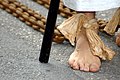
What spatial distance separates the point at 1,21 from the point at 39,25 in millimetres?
215

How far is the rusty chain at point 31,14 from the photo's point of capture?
166cm

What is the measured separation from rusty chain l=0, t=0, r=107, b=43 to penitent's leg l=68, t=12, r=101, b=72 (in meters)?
0.16

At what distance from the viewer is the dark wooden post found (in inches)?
50.9

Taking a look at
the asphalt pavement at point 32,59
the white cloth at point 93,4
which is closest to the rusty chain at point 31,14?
the asphalt pavement at point 32,59

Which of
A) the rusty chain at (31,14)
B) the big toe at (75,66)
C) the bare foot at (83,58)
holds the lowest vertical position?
the big toe at (75,66)

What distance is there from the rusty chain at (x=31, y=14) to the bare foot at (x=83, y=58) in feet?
0.54

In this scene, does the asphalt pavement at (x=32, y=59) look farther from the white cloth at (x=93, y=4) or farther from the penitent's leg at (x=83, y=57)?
the white cloth at (x=93, y=4)

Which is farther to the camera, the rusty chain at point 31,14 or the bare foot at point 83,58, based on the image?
the rusty chain at point 31,14

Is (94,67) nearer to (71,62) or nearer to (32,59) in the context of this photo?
(71,62)

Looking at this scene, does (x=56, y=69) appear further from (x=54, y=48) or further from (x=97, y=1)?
(x=97, y=1)

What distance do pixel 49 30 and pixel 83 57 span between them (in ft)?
0.58

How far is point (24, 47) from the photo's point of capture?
151cm

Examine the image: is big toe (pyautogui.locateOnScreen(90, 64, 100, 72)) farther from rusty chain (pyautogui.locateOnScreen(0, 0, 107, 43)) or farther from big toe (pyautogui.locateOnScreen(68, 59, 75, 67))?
rusty chain (pyautogui.locateOnScreen(0, 0, 107, 43))

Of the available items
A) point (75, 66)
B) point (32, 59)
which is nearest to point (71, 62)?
point (75, 66)
